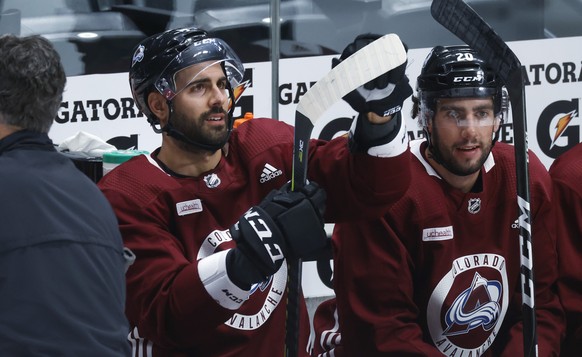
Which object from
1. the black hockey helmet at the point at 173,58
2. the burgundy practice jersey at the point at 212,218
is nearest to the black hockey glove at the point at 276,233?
the burgundy practice jersey at the point at 212,218

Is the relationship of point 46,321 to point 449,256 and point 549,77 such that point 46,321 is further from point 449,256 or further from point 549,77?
point 549,77

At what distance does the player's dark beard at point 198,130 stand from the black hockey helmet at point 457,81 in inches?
23.5

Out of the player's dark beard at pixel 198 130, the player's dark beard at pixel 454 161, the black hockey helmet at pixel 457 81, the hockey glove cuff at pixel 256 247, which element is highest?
the black hockey helmet at pixel 457 81

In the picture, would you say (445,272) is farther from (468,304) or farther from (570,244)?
(570,244)

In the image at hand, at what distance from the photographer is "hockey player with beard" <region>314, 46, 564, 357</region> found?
10.6 ft

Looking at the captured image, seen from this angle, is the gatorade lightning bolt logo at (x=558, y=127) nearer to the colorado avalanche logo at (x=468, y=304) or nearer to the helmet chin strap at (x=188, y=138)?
the colorado avalanche logo at (x=468, y=304)

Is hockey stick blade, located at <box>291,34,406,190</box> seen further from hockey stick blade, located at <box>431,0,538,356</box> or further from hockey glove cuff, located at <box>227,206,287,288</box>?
hockey stick blade, located at <box>431,0,538,356</box>

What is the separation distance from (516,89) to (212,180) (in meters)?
0.76

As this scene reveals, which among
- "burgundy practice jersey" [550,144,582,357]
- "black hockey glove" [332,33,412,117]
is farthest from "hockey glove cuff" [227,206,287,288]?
"burgundy practice jersey" [550,144,582,357]

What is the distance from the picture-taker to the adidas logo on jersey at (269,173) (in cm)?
301

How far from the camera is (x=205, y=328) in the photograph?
278 cm

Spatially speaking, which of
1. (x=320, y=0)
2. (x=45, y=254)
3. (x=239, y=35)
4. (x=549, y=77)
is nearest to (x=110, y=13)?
(x=239, y=35)

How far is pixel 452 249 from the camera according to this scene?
3242mm

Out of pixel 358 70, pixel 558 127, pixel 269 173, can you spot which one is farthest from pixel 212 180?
pixel 558 127
